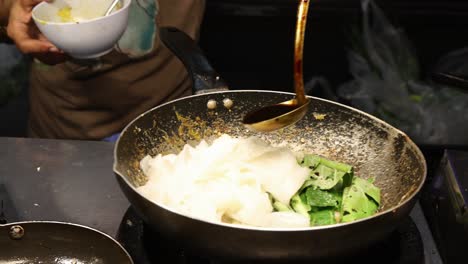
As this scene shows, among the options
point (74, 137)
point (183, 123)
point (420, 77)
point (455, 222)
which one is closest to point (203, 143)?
point (183, 123)

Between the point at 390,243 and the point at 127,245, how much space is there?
1.78ft

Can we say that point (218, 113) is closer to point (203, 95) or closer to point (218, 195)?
point (203, 95)

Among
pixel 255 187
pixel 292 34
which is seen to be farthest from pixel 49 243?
pixel 292 34

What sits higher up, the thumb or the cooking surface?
the thumb

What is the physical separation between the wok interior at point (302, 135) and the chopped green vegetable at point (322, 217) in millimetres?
126

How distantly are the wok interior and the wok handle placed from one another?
0.18ft

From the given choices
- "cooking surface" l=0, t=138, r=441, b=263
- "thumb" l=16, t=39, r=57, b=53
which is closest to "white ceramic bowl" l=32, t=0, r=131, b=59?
"thumb" l=16, t=39, r=57, b=53

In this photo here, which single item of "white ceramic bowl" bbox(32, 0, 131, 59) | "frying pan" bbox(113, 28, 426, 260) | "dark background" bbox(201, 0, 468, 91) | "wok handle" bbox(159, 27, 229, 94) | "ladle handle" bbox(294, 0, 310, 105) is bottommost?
"dark background" bbox(201, 0, 468, 91)

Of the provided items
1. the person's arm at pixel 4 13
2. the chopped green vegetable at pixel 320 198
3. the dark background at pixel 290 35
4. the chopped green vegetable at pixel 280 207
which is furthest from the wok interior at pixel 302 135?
the dark background at pixel 290 35

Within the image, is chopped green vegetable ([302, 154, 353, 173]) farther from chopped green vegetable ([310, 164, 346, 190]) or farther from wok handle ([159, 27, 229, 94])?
wok handle ([159, 27, 229, 94])

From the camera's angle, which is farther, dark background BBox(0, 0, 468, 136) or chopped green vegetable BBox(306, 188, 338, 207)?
dark background BBox(0, 0, 468, 136)

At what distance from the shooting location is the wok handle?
1.46 meters

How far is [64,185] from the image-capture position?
150 cm

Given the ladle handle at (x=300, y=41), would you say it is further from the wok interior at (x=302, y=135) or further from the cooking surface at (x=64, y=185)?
the cooking surface at (x=64, y=185)
